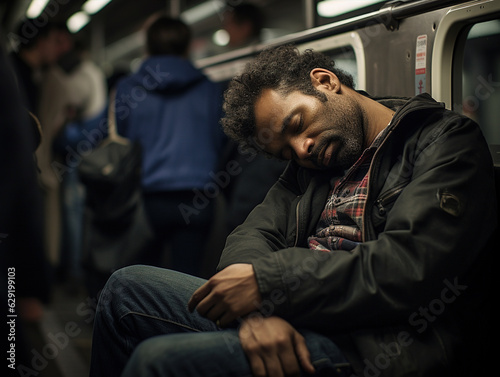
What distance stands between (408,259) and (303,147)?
0.51 m

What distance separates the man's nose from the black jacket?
328 mm

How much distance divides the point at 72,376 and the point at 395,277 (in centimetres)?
202

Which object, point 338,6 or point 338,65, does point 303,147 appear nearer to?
point 338,65

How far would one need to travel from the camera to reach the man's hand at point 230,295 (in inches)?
51.7

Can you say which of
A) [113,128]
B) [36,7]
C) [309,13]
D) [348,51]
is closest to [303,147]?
[348,51]

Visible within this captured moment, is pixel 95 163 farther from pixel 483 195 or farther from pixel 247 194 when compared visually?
pixel 483 195

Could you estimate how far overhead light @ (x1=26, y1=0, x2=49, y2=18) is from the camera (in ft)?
23.5

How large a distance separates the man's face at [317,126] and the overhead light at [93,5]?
→ 648 centimetres

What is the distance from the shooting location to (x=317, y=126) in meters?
1.63

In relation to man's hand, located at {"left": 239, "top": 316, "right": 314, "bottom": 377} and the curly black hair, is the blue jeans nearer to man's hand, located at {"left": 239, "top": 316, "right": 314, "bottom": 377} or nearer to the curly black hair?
man's hand, located at {"left": 239, "top": 316, "right": 314, "bottom": 377}

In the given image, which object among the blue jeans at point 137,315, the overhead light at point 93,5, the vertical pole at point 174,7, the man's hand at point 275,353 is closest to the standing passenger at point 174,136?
the blue jeans at point 137,315

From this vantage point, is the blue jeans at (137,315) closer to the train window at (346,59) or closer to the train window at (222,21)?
the train window at (346,59)

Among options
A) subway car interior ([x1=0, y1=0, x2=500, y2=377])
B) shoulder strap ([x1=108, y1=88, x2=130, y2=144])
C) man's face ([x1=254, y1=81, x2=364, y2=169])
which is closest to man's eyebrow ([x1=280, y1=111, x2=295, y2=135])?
man's face ([x1=254, y1=81, x2=364, y2=169])

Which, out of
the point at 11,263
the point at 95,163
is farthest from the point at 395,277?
the point at 95,163
